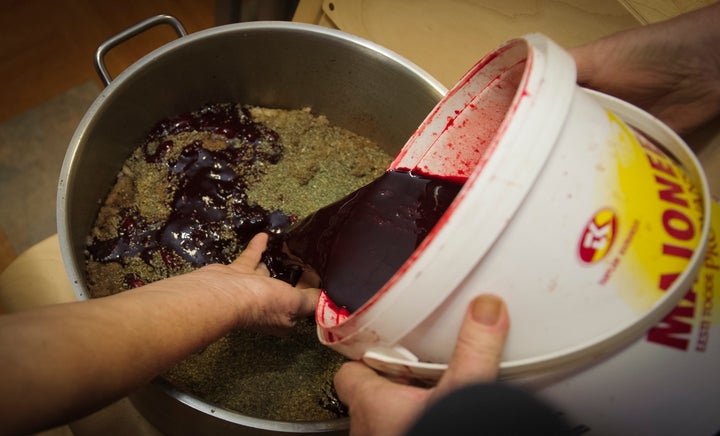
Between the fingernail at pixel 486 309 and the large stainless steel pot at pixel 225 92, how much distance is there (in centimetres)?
35

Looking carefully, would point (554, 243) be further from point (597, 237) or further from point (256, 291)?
point (256, 291)

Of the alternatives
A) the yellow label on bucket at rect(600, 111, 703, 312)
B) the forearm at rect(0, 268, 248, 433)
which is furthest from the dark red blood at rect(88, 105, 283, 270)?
the yellow label on bucket at rect(600, 111, 703, 312)

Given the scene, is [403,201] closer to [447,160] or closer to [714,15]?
[447,160]

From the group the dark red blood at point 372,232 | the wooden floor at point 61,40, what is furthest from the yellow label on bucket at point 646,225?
the wooden floor at point 61,40

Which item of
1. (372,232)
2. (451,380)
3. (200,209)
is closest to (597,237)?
(451,380)

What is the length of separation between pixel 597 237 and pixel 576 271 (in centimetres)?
3

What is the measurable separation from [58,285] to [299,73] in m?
0.50

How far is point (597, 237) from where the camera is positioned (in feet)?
1.27

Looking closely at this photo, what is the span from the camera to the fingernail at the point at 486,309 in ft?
1.27

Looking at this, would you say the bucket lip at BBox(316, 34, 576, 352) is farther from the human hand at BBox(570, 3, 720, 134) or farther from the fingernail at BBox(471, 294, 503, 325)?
the human hand at BBox(570, 3, 720, 134)

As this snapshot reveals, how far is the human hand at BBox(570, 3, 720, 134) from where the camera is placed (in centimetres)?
64

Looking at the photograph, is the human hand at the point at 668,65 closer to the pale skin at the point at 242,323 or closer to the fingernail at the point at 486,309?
the pale skin at the point at 242,323

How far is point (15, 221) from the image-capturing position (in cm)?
118

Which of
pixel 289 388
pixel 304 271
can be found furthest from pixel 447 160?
pixel 289 388
